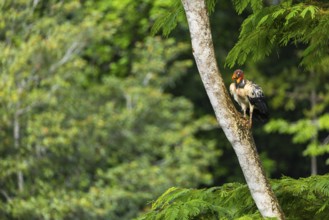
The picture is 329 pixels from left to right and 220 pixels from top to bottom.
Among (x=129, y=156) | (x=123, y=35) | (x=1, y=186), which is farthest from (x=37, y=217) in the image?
(x=123, y=35)

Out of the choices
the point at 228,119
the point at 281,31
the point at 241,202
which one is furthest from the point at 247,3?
the point at 241,202

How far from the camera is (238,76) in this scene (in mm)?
4898

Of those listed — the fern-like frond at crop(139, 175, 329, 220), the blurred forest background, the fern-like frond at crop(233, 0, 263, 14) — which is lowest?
the blurred forest background

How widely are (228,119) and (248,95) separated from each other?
0.43 meters

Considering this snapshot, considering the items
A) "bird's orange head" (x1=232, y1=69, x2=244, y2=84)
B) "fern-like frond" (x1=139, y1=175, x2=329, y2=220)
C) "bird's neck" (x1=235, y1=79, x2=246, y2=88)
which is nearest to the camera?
"fern-like frond" (x1=139, y1=175, x2=329, y2=220)

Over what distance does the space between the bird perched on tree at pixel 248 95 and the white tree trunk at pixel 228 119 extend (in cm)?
32

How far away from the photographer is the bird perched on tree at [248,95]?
194 inches

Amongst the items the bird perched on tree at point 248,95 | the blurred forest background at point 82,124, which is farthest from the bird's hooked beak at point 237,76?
the blurred forest background at point 82,124

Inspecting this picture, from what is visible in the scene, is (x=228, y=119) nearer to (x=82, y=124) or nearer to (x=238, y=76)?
(x=238, y=76)

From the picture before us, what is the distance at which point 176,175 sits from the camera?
1831 centimetres

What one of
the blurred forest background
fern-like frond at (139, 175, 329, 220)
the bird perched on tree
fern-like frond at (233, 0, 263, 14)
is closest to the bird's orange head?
the bird perched on tree

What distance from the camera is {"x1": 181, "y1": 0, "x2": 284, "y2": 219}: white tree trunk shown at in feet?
14.9

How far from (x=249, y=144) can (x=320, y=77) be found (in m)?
17.6

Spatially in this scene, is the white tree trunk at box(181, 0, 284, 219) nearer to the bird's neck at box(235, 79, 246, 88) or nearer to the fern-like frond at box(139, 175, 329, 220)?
the fern-like frond at box(139, 175, 329, 220)
